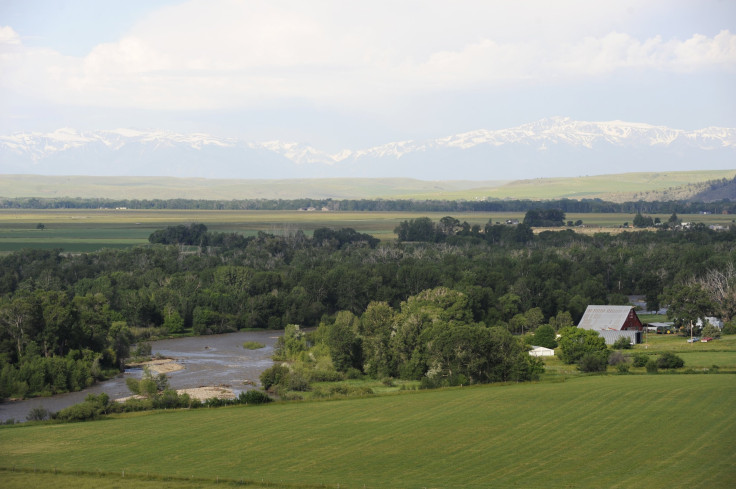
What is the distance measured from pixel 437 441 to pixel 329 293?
54646mm

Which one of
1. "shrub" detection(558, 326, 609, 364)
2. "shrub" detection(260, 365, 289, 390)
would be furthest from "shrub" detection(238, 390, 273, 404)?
"shrub" detection(558, 326, 609, 364)

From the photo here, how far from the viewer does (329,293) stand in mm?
93875

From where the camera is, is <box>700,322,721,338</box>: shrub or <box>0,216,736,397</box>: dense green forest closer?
<box>0,216,736,397</box>: dense green forest

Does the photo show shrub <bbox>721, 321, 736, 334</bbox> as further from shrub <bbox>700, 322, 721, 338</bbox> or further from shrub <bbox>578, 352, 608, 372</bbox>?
shrub <bbox>578, 352, 608, 372</bbox>

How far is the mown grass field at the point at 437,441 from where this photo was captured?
34.1 m

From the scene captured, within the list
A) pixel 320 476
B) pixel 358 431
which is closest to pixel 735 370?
pixel 358 431

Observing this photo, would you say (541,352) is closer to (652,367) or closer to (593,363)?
(593,363)

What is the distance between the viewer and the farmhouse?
7181cm

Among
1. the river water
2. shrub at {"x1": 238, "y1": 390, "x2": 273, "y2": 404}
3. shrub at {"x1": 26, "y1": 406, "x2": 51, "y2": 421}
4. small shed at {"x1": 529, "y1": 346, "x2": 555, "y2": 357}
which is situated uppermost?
shrub at {"x1": 238, "y1": 390, "x2": 273, "y2": 404}

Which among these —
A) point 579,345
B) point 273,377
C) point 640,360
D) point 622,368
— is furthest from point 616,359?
point 273,377

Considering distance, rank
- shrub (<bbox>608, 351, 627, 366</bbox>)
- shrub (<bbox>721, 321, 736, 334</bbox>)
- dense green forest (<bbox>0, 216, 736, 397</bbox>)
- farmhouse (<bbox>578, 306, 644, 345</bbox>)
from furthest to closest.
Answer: shrub (<bbox>721, 321, 736, 334</bbox>) → farmhouse (<bbox>578, 306, 644, 345</bbox>) → dense green forest (<bbox>0, 216, 736, 397</bbox>) → shrub (<bbox>608, 351, 627, 366</bbox>)

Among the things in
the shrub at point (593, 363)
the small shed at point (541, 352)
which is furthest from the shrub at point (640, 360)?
the small shed at point (541, 352)

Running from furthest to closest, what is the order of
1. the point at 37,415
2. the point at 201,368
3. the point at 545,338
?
the point at 545,338, the point at 201,368, the point at 37,415

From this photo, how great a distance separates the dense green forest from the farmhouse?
11.4 feet
